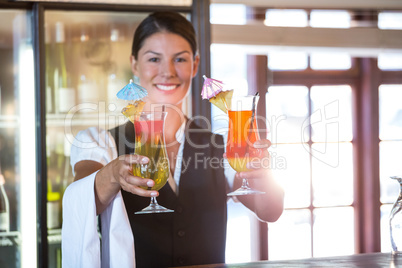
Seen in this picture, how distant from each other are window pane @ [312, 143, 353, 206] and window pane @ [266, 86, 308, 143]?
0.31 meters

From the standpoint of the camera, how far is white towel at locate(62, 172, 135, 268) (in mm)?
1805

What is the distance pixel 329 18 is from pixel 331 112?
0.98 meters

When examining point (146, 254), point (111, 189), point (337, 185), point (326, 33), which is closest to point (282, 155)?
point (337, 185)

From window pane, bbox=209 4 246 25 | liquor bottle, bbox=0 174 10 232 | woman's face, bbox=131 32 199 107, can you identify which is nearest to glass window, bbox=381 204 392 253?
window pane, bbox=209 4 246 25

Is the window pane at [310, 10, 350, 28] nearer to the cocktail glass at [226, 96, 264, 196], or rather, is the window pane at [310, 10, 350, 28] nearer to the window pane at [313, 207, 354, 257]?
the window pane at [313, 207, 354, 257]

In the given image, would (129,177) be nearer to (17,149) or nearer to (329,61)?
(17,149)

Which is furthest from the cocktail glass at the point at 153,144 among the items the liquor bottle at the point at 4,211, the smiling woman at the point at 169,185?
the liquor bottle at the point at 4,211

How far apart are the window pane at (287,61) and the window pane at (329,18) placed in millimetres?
325

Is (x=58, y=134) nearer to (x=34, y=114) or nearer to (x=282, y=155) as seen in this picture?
(x=34, y=114)

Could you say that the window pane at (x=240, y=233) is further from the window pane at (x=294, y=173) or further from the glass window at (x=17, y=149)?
the glass window at (x=17, y=149)

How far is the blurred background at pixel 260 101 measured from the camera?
9.42ft

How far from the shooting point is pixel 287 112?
4887mm

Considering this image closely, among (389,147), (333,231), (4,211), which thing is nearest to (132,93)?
(4,211)

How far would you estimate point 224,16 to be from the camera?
14.6ft
